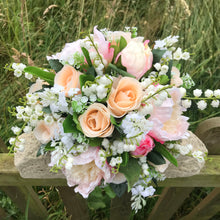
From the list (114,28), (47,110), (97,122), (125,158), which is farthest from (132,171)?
(114,28)

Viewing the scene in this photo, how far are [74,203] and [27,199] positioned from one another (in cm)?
21

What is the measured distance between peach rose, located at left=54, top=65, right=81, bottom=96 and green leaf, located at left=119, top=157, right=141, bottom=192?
232 millimetres

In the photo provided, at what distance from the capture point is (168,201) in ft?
3.64

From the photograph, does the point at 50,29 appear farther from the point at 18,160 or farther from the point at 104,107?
the point at 104,107

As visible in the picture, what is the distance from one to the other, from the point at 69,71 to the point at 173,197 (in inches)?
32.1

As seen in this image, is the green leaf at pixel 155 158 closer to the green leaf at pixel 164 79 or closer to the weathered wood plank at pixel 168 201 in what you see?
the green leaf at pixel 164 79

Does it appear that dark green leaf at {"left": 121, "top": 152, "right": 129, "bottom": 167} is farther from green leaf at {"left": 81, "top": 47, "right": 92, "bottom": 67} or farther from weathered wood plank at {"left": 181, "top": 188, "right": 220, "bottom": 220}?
weathered wood plank at {"left": 181, "top": 188, "right": 220, "bottom": 220}

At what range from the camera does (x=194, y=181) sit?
0.86 m

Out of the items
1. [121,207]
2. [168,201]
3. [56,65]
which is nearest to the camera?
[56,65]

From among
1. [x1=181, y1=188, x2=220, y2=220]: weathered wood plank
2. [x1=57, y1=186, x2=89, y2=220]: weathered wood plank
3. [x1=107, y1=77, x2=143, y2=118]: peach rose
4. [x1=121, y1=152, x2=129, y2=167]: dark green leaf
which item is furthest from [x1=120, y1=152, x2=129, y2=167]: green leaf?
[x1=181, y1=188, x2=220, y2=220]: weathered wood plank

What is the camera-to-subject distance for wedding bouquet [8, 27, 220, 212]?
0.53 metres

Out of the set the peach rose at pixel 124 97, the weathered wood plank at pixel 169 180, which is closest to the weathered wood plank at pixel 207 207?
the weathered wood plank at pixel 169 180

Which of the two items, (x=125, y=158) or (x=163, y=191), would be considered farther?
(x=163, y=191)

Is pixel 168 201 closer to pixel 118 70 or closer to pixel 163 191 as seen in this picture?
pixel 163 191
